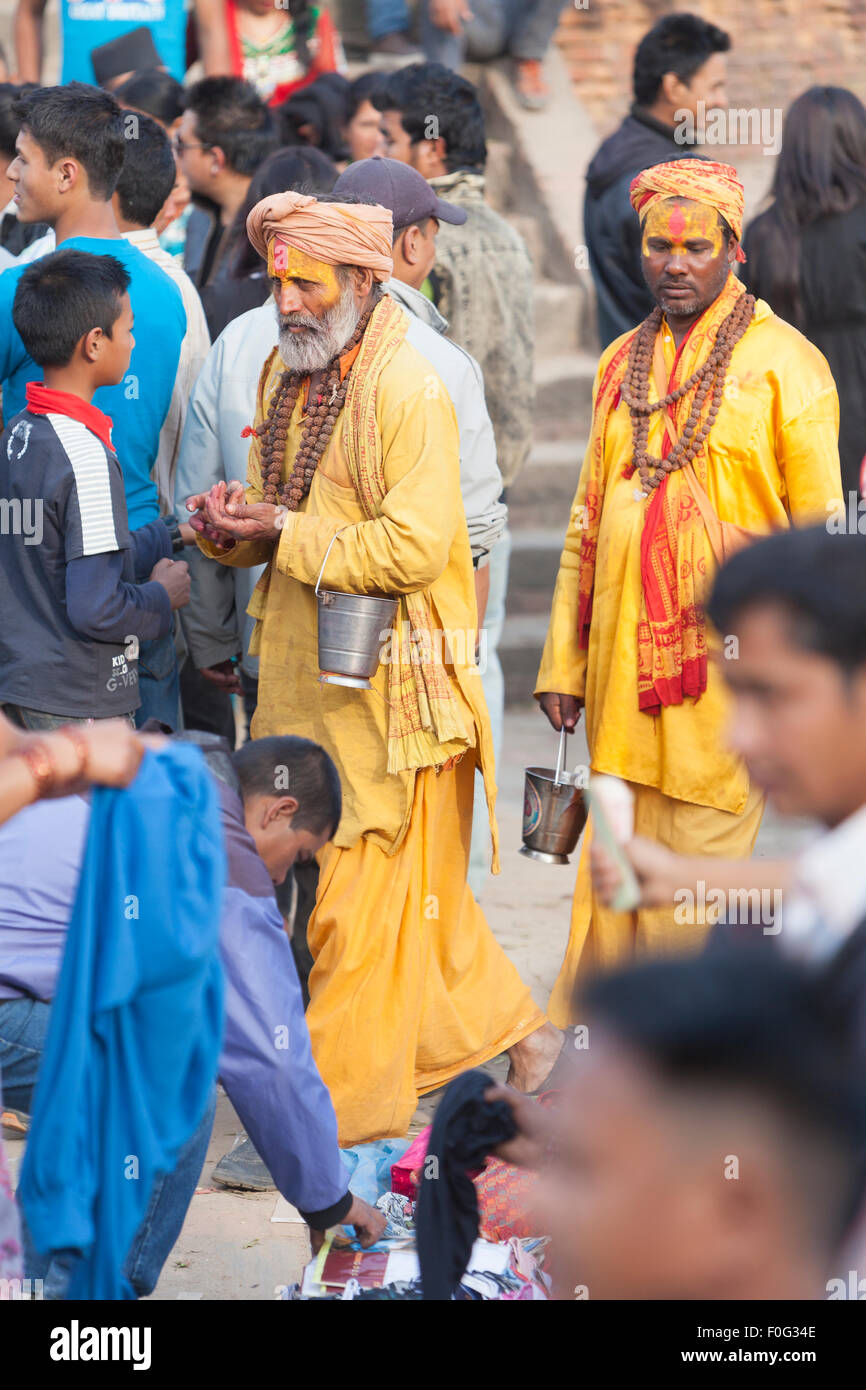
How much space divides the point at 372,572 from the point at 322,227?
81cm

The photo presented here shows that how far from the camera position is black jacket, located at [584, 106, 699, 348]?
6.31 meters

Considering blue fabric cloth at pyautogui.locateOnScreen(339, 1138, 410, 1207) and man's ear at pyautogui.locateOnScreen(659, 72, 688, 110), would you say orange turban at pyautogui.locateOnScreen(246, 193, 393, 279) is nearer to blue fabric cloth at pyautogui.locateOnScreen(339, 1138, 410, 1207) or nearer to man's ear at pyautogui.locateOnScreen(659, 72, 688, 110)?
blue fabric cloth at pyautogui.locateOnScreen(339, 1138, 410, 1207)

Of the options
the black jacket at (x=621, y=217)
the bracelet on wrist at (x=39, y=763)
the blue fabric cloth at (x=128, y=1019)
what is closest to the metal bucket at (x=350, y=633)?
the blue fabric cloth at (x=128, y=1019)

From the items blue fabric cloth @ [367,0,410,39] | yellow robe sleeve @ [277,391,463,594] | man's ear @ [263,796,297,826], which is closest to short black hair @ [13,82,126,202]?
yellow robe sleeve @ [277,391,463,594]

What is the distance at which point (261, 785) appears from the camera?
3.25 m

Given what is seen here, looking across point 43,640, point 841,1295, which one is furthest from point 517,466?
point 841,1295

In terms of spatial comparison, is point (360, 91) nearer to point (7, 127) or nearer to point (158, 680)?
point (7, 127)

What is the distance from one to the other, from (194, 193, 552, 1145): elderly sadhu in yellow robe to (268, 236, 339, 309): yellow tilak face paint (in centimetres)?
3

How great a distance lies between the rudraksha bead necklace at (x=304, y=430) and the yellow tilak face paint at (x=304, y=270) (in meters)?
0.13

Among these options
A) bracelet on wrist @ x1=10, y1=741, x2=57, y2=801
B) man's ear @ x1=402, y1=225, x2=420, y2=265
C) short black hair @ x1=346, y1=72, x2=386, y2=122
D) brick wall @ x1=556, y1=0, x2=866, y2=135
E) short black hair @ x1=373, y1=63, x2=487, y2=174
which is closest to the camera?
bracelet on wrist @ x1=10, y1=741, x2=57, y2=801
